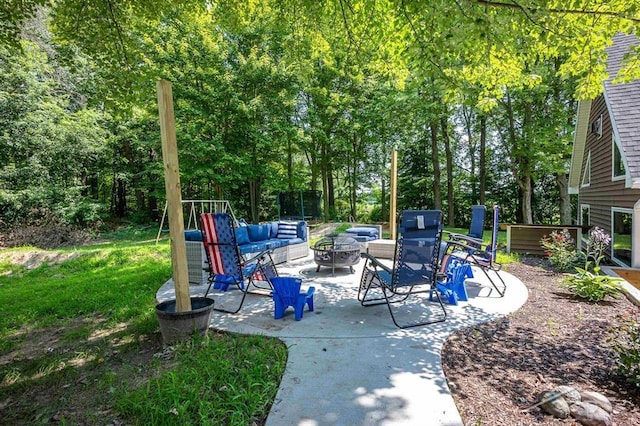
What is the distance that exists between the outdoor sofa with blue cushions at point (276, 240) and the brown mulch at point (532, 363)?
3800 mm

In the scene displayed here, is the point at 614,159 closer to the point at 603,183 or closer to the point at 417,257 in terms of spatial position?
the point at 603,183

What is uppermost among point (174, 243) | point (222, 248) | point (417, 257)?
point (174, 243)

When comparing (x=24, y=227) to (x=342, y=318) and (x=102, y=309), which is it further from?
(x=342, y=318)

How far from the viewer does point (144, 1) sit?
15.6 ft

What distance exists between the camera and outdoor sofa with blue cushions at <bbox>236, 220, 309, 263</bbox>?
20.1ft

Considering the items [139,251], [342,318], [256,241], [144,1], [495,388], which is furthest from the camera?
[139,251]

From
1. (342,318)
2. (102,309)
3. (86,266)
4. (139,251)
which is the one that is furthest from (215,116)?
(342,318)

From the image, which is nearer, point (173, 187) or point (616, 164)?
point (173, 187)

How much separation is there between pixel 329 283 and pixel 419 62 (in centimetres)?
328

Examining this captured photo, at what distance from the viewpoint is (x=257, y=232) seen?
669 cm

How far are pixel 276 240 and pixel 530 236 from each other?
592 cm

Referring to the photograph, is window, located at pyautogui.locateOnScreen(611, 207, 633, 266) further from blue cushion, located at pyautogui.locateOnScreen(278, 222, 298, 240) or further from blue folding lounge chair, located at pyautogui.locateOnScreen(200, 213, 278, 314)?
blue folding lounge chair, located at pyautogui.locateOnScreen(200, 213, 278, 314)

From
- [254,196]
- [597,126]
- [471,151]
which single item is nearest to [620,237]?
[597,126]

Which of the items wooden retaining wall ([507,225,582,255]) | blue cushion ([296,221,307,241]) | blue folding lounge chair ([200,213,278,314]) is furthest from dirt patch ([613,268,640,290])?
blue folding lounge chair ([200,213,278,314])
